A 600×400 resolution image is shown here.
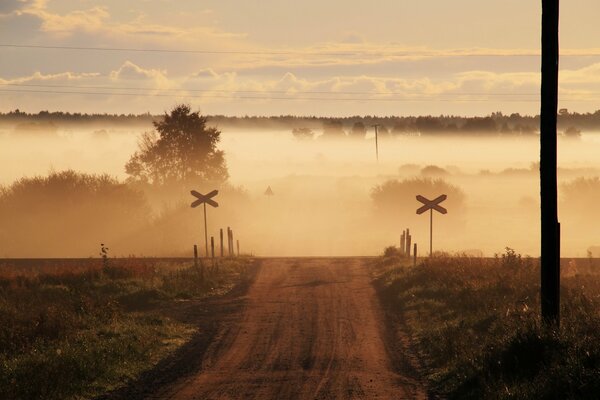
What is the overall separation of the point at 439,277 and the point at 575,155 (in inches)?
7023

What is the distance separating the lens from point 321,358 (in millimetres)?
19469

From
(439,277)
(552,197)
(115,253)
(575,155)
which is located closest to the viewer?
(552,197)

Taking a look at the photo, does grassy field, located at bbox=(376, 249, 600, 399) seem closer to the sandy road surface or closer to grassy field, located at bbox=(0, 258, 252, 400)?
the sandy road surface

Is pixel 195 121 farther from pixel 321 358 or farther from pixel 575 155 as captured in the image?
pixel 575 155

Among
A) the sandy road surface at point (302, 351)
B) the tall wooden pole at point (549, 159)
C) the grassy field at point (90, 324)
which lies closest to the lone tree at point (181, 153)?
the grassy field at point (90, 324)

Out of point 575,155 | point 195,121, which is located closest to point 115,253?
point 195,121

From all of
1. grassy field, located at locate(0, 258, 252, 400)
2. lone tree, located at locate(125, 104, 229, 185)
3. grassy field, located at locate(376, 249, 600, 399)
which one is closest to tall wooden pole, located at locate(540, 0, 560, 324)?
grassy field, located at locate(376, 249, 600, 399)

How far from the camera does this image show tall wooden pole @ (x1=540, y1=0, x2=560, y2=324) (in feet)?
53.1

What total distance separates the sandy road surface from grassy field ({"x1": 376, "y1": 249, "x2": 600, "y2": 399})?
3.20 feet

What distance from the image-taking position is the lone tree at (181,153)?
6931 cm

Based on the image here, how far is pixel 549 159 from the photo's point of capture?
1630 centimetres

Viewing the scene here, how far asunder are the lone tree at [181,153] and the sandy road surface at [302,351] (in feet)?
120

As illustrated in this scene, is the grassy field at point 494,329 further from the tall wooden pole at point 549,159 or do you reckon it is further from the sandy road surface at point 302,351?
the sandy road surface at point 302,351

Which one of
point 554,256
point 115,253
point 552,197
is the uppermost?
point 552,197
